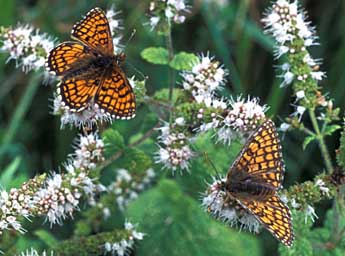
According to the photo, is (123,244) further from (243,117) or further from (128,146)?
(243,117)

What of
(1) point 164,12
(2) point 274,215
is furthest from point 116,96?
(2) point 274,215

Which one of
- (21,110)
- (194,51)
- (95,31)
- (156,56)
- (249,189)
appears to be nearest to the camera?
(249,189)

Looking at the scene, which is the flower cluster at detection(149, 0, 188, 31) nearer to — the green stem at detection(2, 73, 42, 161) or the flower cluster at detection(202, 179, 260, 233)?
the flower cluster at detection(202, 179, 260, 233)

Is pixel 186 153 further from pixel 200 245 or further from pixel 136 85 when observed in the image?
pixel 200 245

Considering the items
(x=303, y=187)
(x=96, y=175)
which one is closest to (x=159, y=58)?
(x=96, y=175)

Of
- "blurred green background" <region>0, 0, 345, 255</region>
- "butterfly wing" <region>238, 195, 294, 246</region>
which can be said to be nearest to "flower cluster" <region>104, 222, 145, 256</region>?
"butterfly wing" <region>238, 195, 294, 246</region>

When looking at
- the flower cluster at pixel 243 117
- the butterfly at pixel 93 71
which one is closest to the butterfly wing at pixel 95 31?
the butterfly at pixel 93 71
